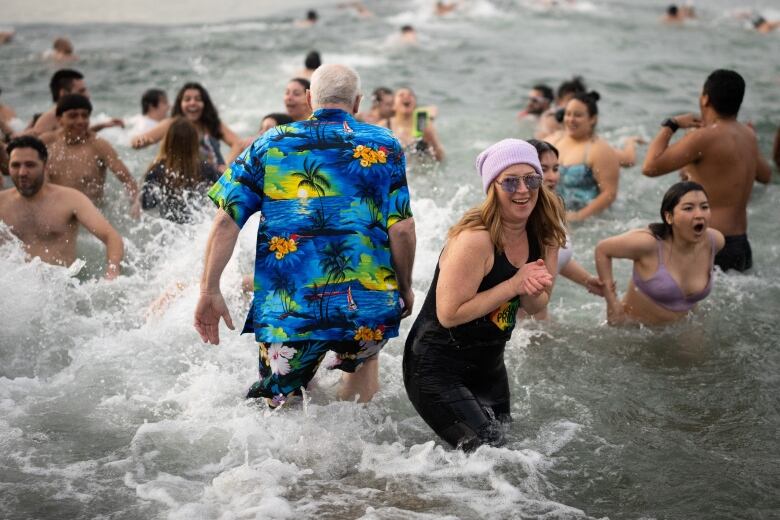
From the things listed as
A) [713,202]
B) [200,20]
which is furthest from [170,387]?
[200,20]

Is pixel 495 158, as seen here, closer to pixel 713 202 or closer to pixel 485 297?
pixel 485 297

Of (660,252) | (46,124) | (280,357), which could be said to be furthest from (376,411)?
(46,124)

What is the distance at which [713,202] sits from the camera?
6953mm

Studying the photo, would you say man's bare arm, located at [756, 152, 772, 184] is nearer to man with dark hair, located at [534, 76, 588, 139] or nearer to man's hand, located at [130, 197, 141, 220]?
man with dark hair, located at [534, 76, 588, 139]

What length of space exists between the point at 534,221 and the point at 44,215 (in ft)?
13.7

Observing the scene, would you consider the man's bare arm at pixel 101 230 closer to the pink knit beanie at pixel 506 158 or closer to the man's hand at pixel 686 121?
the pink knit beanie at pixel 506 158

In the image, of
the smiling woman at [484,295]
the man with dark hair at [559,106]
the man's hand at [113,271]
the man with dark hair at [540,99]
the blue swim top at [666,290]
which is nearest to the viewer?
the smiling woman at [484,295]

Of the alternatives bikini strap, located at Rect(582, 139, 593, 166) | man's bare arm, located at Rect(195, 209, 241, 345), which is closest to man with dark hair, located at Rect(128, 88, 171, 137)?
bikini strap, located at Rect(582, 139, 593, 166)

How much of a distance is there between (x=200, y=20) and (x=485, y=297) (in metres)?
21.0

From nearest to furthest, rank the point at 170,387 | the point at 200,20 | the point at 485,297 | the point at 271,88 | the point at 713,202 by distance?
the point at 485,297, the point at 170,387, the point at 713,202, the point at 271,88, the point at 200,20

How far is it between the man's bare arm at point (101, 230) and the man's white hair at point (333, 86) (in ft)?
10.7

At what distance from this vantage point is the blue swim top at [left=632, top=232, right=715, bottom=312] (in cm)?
598

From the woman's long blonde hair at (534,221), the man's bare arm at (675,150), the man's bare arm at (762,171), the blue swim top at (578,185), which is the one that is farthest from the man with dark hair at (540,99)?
the woman's long blonde hair at (534,221)

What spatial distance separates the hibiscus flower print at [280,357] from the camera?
13.6 ft
